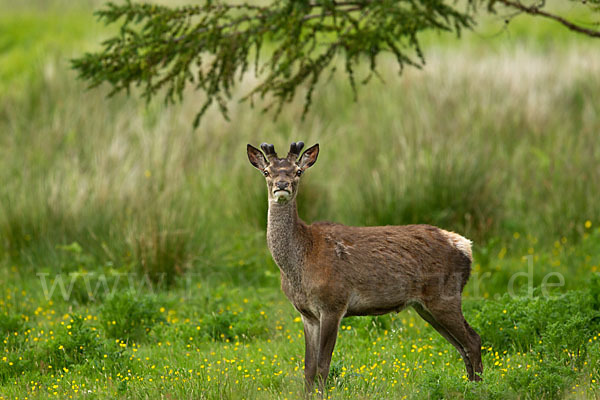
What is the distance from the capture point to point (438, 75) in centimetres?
1702

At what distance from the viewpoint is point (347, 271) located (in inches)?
257

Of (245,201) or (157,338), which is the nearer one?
(157,338)

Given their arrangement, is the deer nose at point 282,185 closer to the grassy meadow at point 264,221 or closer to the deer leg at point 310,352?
the deer leg at point 310,352

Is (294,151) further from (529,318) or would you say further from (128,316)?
(128,316)

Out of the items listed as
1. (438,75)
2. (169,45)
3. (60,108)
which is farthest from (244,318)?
(438,75)

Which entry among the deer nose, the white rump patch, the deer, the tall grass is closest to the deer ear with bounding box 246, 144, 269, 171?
the deer

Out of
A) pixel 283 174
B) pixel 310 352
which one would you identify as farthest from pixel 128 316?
pixel 283 174

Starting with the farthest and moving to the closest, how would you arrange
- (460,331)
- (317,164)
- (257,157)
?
1. (317,164)
2. (257,157)
3. (460,331)

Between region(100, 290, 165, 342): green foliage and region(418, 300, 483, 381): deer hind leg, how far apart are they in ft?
10.2

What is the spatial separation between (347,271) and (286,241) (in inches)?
20.3

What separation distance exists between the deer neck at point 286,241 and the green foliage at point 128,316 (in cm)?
242

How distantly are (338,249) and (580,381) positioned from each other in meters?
2.03

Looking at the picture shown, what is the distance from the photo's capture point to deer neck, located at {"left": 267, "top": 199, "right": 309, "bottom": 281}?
653 centimetres

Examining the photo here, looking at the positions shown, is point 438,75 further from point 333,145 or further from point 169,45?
point 169,45
